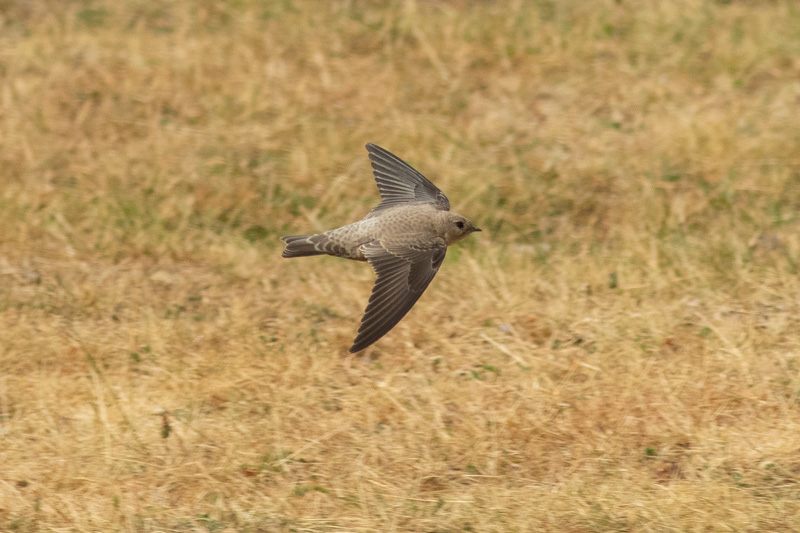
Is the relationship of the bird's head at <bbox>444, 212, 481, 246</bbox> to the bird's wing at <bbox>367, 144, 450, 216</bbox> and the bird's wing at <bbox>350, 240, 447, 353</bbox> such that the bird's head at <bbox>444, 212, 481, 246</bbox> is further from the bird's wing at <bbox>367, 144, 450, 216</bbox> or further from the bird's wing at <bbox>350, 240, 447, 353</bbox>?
the bird's wing at <bbox>367, 144, 450, 216</bbox>

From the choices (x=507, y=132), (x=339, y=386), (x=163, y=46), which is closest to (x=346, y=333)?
(x=339, y=386)

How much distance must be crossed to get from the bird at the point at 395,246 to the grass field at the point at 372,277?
839 mm

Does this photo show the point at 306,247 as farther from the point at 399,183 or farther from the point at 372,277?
the point at 372,277

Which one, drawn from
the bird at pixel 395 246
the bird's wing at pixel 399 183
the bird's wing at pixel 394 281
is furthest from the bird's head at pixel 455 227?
the bird's wing at pixel 399 183

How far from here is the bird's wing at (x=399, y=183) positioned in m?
6.96

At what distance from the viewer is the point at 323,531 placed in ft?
17.1

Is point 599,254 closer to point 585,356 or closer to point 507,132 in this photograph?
point 585,356

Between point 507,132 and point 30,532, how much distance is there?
6132mm

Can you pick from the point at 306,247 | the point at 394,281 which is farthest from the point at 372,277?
the point at 394,281

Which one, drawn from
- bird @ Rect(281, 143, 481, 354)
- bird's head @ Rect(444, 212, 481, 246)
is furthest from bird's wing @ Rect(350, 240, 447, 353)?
bird's head @ Rect(444, 212, 481, 246)

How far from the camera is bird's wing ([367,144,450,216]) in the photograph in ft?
22.9

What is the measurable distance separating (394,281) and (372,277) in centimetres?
195

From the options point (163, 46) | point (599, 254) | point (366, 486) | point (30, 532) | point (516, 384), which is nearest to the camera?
point (30, 532)

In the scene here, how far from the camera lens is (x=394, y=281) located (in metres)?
5.89
